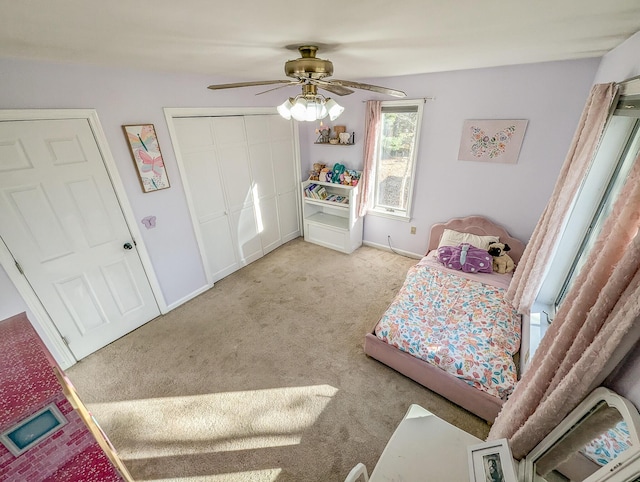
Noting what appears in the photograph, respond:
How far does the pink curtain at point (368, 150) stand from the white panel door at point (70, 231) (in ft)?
9.42

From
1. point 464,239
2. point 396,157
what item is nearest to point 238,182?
point 396,157

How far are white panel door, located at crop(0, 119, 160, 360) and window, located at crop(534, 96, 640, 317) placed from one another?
3.69 m

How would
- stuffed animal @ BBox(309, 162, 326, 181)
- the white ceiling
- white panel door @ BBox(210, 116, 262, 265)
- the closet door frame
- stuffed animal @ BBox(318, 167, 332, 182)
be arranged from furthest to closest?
1. stuffed animal @ BBox(309, 162, 326, 181)
2. stuffed animal @ BBox(318, 167, 332, 182)
3. white panel door @ BBox(210, 116, 262, 265)
4. the closet door frame
5. the white ceiling

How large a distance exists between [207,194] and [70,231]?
1303 millimetres

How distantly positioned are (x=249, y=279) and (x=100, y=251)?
1639mm

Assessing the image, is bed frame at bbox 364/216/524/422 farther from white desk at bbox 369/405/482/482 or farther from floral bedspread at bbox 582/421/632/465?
floral bedspread at bbox 582/421/632/465

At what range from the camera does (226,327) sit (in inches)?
111

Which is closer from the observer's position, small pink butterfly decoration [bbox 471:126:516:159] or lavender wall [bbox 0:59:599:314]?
lavender wall [bbox 0:59:599:314]

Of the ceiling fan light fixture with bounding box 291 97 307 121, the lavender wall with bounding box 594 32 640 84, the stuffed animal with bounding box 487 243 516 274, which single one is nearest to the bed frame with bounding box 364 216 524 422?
the stuffed animal with bounding box 487 243 516 274

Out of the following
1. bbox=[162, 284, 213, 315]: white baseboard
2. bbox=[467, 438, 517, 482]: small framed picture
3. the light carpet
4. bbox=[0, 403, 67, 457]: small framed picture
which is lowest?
the light carpet

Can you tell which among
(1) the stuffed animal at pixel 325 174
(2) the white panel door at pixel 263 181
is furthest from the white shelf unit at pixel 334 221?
(2) the white panel door at pixel 263 181

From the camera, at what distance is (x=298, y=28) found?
1.20 metres

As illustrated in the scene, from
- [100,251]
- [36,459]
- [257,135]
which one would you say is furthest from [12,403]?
[257,135]

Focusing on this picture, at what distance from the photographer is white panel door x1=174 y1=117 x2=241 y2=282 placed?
2.88 meters
